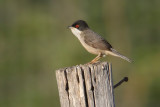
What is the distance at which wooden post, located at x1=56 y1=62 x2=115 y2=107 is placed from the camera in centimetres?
585

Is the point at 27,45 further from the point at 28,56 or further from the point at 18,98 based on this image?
the point at 18,98

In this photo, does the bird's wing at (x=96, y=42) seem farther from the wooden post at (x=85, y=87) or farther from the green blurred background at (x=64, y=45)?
the green blurred background at (x=64, y=45)

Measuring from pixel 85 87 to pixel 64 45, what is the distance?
57.6ft

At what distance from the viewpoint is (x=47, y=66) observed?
24.7 metres

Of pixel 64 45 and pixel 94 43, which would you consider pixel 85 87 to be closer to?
pixel 94 43

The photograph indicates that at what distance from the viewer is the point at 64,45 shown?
23.4 m

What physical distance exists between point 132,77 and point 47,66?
4389 millimetres

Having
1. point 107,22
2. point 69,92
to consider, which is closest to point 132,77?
point 107,22

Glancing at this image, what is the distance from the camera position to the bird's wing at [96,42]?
9.39 meters

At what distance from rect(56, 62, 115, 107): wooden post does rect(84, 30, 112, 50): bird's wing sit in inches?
136

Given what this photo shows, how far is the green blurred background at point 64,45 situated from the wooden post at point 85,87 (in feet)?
46.1

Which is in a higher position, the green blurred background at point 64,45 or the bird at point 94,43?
the bird at point 94,43

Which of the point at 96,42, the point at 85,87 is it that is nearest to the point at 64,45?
the point at 96,42

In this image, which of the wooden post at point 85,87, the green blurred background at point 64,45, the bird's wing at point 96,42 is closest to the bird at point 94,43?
the bird's wing at point 96,42
